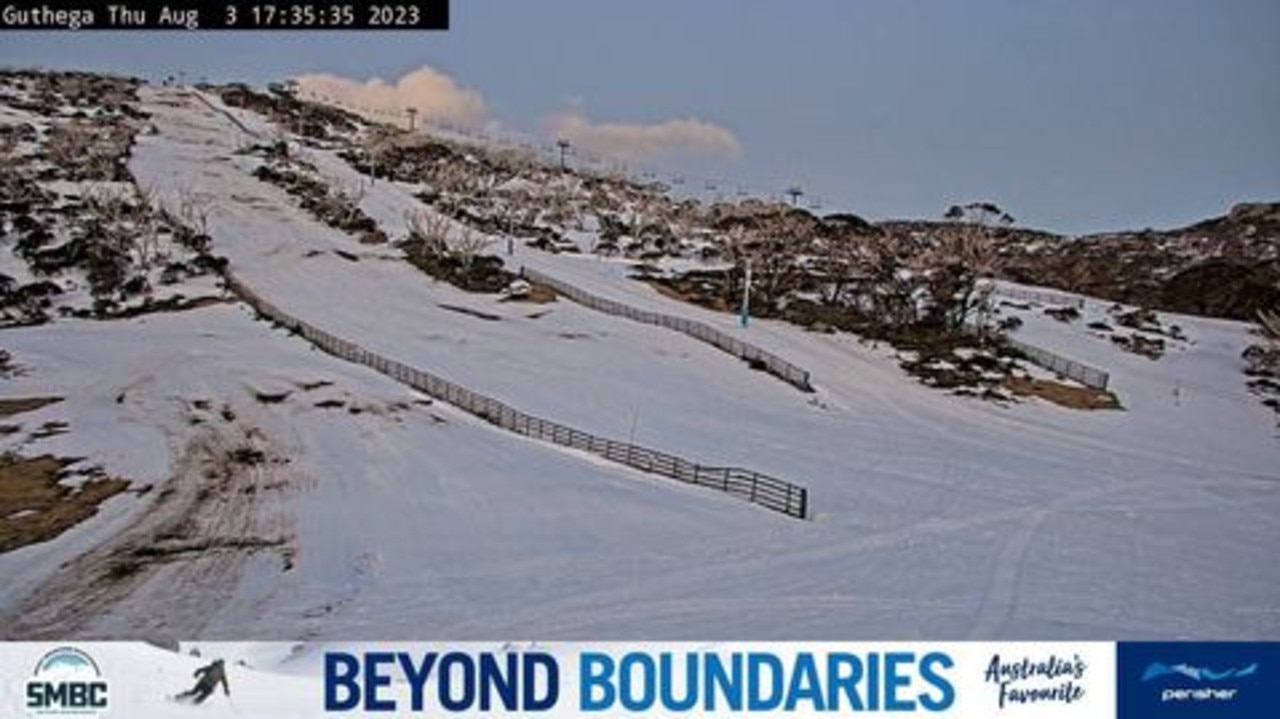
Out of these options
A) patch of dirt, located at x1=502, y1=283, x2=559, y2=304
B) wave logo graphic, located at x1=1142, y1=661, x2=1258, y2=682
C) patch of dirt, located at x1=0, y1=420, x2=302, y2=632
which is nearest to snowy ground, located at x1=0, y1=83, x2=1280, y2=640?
patch of dirt, located at x1=0, y1=420, x2=302, y2=632

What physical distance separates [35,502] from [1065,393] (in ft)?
17.2

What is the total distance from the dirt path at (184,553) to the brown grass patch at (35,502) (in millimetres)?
200

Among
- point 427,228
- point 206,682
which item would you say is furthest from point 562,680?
point 427,228

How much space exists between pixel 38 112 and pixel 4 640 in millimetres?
2132

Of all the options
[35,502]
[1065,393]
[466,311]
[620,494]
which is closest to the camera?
[35,502]

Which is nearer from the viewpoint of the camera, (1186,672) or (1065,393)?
(1186,672)

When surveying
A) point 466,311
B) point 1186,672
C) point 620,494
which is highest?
point 466,311

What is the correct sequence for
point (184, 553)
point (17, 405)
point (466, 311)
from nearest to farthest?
1. point (17, 405)
2. point (184, 553)
3. point (466, 311)

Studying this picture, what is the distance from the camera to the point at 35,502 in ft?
14.2

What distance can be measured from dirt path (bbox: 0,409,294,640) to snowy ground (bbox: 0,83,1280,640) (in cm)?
3

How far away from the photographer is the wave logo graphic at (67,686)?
3.33m

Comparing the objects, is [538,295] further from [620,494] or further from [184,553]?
[184,553]

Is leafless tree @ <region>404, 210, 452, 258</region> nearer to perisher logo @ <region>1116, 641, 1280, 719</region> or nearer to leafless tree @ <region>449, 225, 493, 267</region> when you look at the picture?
leafless tree @ <region>449, 225, 493, 267</region>

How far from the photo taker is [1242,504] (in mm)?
4031
